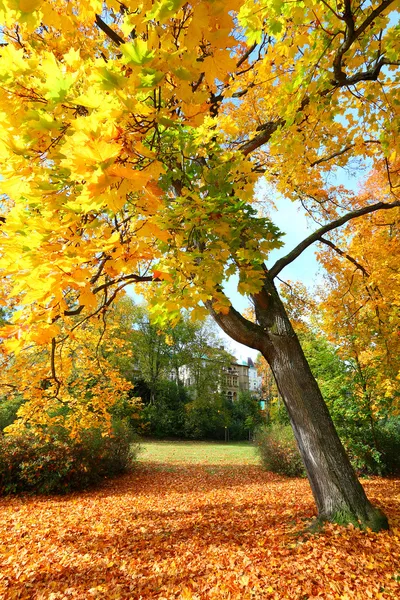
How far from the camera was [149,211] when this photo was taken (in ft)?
4.51

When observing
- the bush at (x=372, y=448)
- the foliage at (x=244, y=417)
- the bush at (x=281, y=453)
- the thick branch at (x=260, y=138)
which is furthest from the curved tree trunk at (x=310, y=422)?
the foliage at (x=244, y=417)

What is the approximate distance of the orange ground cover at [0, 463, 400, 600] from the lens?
3.01 m

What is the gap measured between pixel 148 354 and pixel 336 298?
2265cm

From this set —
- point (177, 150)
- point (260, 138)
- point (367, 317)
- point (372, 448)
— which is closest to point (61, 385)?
point (177, 150)

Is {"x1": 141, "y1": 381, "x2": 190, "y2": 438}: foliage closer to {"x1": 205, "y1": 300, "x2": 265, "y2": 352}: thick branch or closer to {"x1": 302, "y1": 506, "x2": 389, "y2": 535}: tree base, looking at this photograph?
{"x1": 205, "y1": 300, "x2": 265, "y2": 352}: thick branch

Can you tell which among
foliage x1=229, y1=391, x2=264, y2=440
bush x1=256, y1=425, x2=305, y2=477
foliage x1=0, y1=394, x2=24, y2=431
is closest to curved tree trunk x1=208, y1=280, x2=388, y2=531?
bush x1=256, y1=425, x2=305, y2=477

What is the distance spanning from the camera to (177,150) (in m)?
2.42

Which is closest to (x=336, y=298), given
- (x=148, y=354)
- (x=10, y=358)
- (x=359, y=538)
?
(x=359, y=538)

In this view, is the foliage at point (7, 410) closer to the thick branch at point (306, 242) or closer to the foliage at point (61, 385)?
the foliage at point (61, 385)

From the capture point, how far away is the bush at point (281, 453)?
409 inches

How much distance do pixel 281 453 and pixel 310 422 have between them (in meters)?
7.63

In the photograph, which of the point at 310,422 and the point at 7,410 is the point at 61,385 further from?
the point at 7,410

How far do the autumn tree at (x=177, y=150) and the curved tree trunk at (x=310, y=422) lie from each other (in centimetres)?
2

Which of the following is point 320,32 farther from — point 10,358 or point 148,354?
point 148,354
